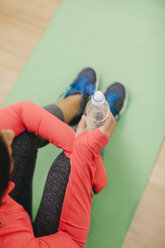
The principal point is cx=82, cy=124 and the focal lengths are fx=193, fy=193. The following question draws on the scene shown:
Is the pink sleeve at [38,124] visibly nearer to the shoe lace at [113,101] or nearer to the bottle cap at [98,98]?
the bottle cap at [98,98]

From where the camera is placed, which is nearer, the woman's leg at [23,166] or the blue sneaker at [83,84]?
the woman's leg at [23,166]

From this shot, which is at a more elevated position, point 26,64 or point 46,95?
point 26,64

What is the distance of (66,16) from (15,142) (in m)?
1.06

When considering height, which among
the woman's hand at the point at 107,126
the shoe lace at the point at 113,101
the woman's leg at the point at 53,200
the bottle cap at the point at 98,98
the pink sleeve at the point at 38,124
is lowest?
the woman's leg at the point at 53,200

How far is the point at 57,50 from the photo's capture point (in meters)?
1.31

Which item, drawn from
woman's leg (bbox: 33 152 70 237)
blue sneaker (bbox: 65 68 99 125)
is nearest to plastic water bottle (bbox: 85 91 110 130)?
woman's leg (bbox: 33 152 70 237)

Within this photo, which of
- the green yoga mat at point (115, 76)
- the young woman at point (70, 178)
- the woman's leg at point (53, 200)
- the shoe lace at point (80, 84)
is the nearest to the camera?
the young woman at point (70, 178)

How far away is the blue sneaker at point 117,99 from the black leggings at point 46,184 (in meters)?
0.48

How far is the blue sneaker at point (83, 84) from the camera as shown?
1.09 meters

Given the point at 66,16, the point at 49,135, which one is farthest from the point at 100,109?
the point at 66,16

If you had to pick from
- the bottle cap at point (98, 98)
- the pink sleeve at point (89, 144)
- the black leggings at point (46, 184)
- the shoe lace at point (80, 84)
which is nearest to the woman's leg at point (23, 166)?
the black leggings at point (46, 184)

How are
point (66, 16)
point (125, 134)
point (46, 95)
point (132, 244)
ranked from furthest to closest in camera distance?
point (66, 16) → point (46, 95) → point (125, 134) → point (132, 244)

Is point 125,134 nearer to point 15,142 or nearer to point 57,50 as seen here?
point 15,142

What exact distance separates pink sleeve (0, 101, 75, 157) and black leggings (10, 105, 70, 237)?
0.14 feet
